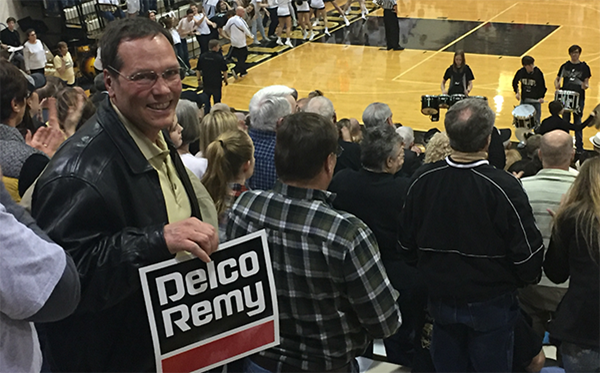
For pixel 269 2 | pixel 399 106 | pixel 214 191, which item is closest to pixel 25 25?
pixel 269 2

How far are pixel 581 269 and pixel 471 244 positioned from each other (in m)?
0.49

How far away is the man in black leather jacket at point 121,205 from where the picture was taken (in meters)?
1.84

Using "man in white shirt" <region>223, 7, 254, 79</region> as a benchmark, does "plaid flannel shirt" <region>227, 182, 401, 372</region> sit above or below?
above

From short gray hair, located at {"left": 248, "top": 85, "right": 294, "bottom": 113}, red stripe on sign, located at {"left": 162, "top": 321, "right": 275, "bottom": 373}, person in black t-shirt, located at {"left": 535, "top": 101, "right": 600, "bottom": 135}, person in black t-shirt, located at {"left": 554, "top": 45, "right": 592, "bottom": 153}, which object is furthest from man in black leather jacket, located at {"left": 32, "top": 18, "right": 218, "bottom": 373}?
person in black t-shirt, located at {"left": 554, "top": 45, "right": 592, "bottom": 153}

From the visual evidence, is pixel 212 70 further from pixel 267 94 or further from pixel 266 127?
pixel 266 127

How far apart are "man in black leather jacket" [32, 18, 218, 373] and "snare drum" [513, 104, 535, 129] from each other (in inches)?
335

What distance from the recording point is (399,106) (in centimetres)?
1241

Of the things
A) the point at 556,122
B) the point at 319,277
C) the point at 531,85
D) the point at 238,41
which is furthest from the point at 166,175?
the point at 238,41

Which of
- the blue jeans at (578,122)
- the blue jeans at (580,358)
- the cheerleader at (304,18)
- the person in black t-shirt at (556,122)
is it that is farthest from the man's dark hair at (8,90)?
the cheerleader at (304,18)

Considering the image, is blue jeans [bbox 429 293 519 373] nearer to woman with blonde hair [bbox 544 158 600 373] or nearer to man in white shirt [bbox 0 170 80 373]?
woman with blonde hair [bbox 544 158 600 373]

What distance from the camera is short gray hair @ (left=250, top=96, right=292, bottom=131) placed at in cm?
485

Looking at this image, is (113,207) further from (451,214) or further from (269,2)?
(269,2)

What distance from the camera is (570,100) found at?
1030 cm

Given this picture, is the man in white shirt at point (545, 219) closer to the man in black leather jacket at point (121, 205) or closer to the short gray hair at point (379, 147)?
the short gray hair at point (379, 147)
